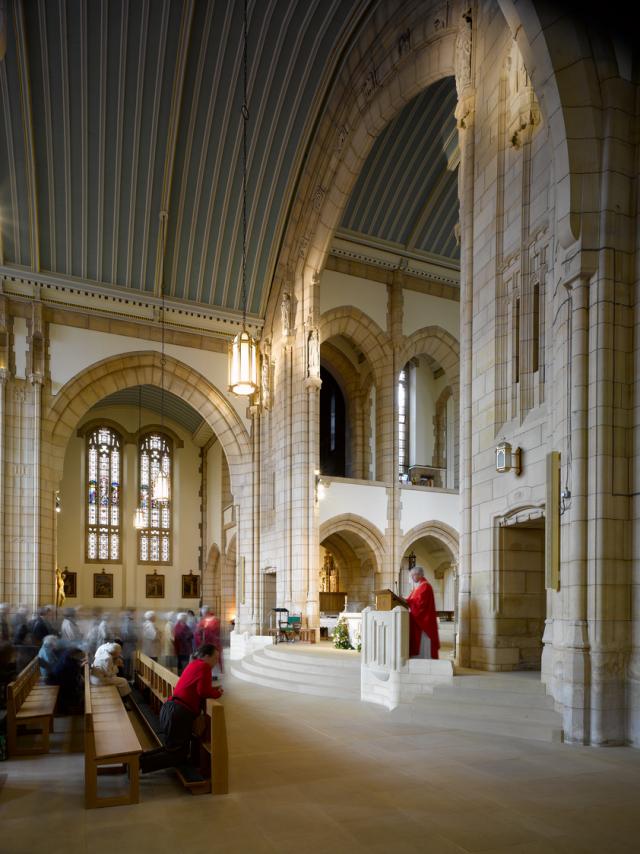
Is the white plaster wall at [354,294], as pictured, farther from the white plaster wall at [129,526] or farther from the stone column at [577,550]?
the stone column at [577,550]

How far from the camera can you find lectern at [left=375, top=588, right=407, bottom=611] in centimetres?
962

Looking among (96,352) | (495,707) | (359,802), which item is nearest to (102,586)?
(96,352)

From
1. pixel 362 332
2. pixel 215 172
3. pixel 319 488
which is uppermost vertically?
pixel 215 172

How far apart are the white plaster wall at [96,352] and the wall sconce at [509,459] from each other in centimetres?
1209

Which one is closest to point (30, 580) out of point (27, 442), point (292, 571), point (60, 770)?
point (27, 442)

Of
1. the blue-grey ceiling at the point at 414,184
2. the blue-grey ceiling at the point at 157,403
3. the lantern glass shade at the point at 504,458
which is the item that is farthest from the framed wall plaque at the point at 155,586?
the lantern glass shade at the point at 504,458

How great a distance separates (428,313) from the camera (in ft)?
67.8

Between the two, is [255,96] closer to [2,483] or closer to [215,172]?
[215,172]

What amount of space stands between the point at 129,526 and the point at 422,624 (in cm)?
2048

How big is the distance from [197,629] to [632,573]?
7.23 meters

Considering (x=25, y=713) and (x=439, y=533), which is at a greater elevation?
(x=439, y=533)

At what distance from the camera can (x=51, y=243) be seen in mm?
17406

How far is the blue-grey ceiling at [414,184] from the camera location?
1668cm

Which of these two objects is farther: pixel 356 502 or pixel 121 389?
pixel 121 389
